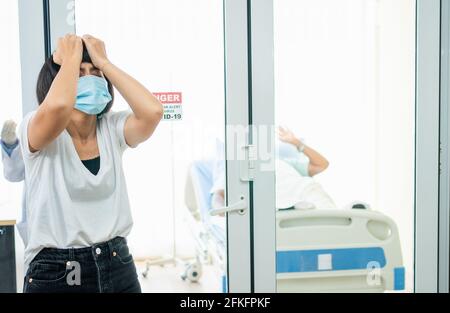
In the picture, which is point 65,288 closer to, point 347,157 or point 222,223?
point 222,223

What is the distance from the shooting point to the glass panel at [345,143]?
1939 mm

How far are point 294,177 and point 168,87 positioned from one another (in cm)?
66

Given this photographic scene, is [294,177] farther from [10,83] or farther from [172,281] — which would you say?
[10,83]

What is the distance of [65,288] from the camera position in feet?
4.26

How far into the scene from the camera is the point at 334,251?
1978 millimetres

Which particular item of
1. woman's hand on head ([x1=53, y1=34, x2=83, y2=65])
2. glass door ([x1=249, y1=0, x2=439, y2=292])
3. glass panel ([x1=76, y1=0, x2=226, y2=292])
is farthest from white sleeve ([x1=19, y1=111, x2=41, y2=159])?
glass door ([x1=249, y1=0, x2=439, y2=292])

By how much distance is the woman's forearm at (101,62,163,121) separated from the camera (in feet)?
4.69

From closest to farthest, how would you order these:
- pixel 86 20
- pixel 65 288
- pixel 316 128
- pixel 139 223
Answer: pixel 65 288 → pixel 86 20 → pixel 139 223 → pixel 316 128

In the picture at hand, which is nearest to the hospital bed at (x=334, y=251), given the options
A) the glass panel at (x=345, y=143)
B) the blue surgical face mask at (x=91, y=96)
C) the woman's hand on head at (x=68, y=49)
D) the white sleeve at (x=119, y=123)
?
the glass panel at (x=345, y=143)

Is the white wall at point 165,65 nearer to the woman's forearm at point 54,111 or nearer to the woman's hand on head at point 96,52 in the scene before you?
the woman's hand on head at point 96,52

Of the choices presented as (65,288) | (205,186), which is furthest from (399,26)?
(65,288)

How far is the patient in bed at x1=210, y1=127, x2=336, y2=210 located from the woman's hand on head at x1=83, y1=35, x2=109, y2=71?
63 cm

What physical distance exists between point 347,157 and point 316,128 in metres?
0.20
